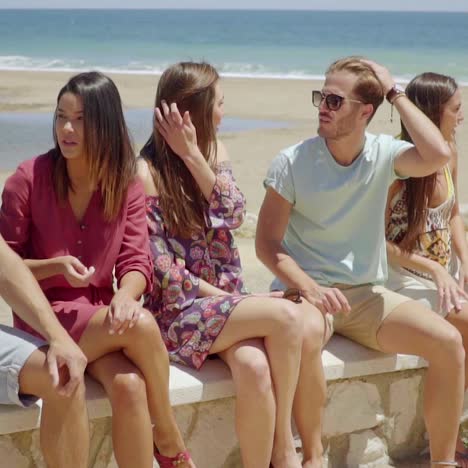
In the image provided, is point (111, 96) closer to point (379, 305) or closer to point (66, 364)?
point (66, 364)

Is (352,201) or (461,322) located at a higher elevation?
(352,201)

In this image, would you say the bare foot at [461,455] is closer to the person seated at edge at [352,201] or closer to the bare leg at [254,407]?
the person seated at edge at [352,201]

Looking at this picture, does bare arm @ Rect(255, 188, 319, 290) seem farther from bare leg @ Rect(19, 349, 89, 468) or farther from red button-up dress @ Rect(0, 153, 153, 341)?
bare leg @ Rect(19, 349, 89, 468)

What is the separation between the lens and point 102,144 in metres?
3.37

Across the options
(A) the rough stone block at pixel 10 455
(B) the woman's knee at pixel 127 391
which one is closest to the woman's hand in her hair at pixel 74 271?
(B) the woman's knee at pixel 127 391

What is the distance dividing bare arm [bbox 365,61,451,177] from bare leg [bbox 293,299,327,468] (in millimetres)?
747

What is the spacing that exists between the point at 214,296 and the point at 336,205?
0.66 metres

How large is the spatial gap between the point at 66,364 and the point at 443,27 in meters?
68.3

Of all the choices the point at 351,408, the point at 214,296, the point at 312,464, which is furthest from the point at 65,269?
the point at 351,408

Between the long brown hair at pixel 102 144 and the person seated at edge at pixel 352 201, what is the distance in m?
0.64

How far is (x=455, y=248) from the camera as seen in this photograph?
435 cm

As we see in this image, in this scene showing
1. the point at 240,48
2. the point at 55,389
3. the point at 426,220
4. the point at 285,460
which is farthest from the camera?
the point at 240,48

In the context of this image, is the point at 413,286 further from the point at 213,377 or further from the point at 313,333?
the point at 213,377

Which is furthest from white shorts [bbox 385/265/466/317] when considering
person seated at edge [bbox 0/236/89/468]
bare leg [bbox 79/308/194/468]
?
person seated at edge [bbox 0/236/89/468]
